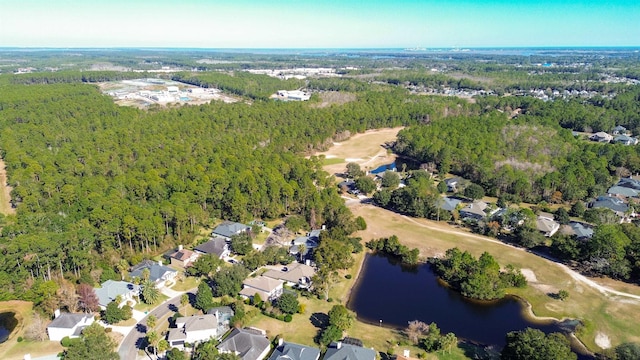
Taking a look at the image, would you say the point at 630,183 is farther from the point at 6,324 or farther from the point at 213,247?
the point at 6,324

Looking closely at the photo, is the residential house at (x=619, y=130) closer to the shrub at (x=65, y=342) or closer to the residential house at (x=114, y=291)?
the residential house at (x=114, y=291)

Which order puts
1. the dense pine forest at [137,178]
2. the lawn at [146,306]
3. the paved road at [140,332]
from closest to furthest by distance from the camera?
the paved road at [140,332] → the lawn at [146,306] → the dense pine forest at [137,178]

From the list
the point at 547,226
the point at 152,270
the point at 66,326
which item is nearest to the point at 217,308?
the point at 152,270

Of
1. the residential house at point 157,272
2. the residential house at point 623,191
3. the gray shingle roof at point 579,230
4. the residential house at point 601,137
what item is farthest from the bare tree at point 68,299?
the residential house at point 601,137

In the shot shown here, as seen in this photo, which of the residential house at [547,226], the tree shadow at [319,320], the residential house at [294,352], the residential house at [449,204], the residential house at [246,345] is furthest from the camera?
the residential house at [449,204]

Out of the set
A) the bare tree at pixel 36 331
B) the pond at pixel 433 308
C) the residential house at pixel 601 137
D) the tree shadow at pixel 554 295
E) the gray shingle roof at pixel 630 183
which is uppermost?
the residential house at pixel 601 137

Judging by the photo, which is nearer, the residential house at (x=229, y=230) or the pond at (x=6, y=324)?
the pond at (x=6, y=324)
